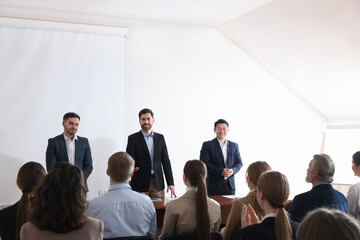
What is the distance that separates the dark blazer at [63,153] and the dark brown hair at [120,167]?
6.16 ft

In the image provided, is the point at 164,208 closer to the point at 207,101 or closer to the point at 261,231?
the point at 261,231

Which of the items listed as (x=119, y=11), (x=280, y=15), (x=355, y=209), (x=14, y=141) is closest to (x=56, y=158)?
(x=14, y=141)

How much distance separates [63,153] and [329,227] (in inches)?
144

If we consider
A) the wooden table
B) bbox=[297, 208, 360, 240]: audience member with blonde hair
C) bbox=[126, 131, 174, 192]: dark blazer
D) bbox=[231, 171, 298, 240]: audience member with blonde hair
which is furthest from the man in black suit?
bbox=[297, 208, 360, 240]: audience member with blonde hair

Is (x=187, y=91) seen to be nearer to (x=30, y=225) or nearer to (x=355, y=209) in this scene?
(x=355, y=209)

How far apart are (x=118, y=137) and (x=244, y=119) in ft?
7.03

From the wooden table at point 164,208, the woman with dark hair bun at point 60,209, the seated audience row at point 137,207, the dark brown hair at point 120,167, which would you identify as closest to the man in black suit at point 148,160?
the wooden table at point 164,208

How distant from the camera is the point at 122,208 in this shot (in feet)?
7.80

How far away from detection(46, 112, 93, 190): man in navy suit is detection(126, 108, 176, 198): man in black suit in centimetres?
51

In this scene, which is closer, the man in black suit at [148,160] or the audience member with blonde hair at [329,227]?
the audience member with blonde hair at [329,227]

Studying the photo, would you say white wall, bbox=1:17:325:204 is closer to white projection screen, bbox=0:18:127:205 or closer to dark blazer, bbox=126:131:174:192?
white projection screen, bbox=0:18:127:205

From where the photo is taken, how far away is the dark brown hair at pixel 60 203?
165cm

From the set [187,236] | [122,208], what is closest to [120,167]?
[122,208]

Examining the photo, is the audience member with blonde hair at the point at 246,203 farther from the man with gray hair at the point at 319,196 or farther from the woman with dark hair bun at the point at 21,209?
the woman with dark hair bun at the point at 21,209
